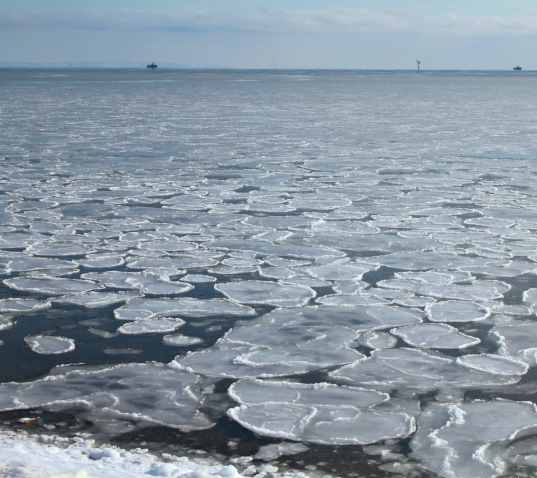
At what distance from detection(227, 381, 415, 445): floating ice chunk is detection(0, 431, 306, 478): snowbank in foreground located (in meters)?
0.28

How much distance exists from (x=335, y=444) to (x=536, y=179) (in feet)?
20.3

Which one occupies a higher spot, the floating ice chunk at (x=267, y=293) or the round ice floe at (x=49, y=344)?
the floating ice chunk at (x=267, y=293)

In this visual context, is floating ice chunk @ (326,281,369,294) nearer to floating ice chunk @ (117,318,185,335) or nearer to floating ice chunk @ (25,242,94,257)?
floating ice chunk @ (117,318,185,335)

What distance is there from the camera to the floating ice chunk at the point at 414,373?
2.81 metres

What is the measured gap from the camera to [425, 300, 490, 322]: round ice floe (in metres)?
3.56

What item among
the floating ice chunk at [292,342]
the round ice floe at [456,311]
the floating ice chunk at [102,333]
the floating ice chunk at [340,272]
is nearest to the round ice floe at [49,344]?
the floating ice chunk at [102,333]

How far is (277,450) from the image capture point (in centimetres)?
229

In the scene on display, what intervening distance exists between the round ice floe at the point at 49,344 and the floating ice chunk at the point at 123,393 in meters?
0.21

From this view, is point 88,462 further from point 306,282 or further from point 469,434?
point 306,282

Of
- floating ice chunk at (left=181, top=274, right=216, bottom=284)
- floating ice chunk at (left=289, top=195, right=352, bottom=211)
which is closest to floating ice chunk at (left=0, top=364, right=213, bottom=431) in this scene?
floating ice chunk at (left=181, top=274, right=216, bottom=284)

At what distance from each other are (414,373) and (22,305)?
6.53ft

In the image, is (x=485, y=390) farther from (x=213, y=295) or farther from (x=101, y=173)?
(x=101, y=173)

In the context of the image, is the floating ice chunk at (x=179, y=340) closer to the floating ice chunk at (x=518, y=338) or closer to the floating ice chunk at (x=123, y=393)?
the floating ice chunk at (x=123, y=393)

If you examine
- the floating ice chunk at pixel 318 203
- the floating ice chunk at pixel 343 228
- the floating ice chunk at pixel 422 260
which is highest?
the floating ice chunk at pixel 318 203
